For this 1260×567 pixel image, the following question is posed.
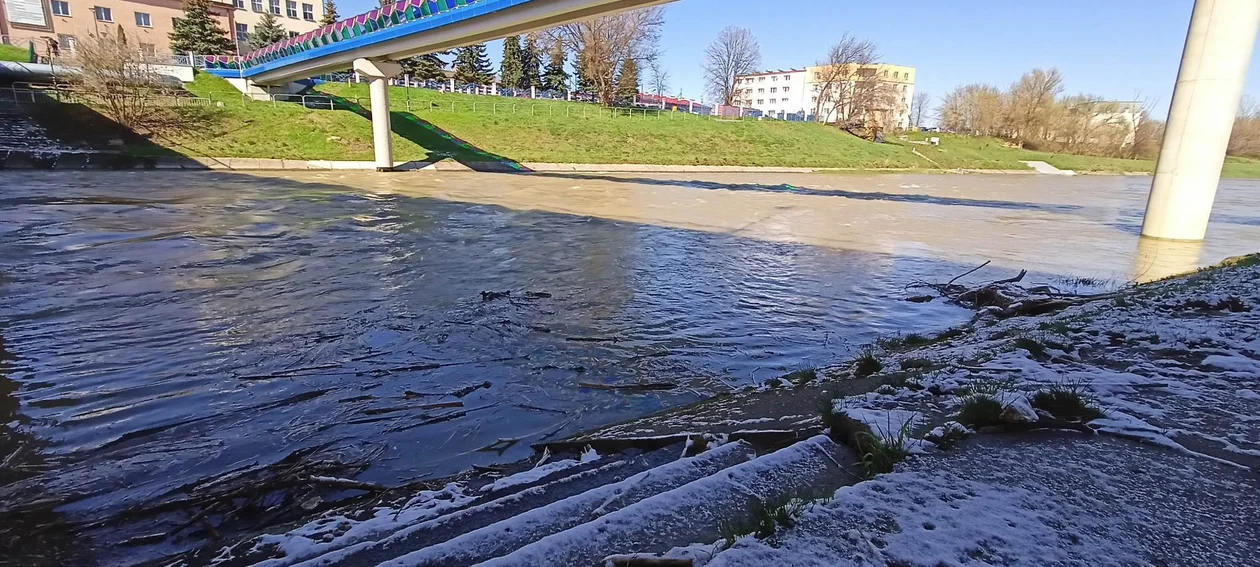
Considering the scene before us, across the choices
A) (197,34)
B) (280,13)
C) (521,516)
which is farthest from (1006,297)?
(280,13)

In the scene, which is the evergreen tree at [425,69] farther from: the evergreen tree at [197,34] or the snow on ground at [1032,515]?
the snow on ground at [1032,515]

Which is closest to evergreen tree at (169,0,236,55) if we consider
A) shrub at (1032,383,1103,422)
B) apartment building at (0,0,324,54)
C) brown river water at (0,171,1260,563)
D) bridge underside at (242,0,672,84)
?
apartment building at (0,0,324,54)

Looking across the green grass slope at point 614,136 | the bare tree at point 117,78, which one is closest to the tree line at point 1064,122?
the green grass slope at point 614,136

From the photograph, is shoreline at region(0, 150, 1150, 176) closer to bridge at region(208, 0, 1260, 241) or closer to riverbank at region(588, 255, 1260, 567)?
bridge at region(208, 0, 1260, 241)

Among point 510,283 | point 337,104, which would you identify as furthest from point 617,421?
point 337,104

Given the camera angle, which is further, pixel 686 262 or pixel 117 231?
pixel 117 231

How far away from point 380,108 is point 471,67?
39.5 m

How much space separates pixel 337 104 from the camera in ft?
152

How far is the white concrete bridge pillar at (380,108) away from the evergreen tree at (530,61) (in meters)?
41.9

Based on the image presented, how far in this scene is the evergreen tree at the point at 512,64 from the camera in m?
72.1

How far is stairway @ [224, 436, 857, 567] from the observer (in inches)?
88.3

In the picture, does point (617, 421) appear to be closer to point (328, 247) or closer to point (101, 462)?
point (101, 462)

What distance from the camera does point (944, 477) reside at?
101 inches

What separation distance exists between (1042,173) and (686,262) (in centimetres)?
6174
